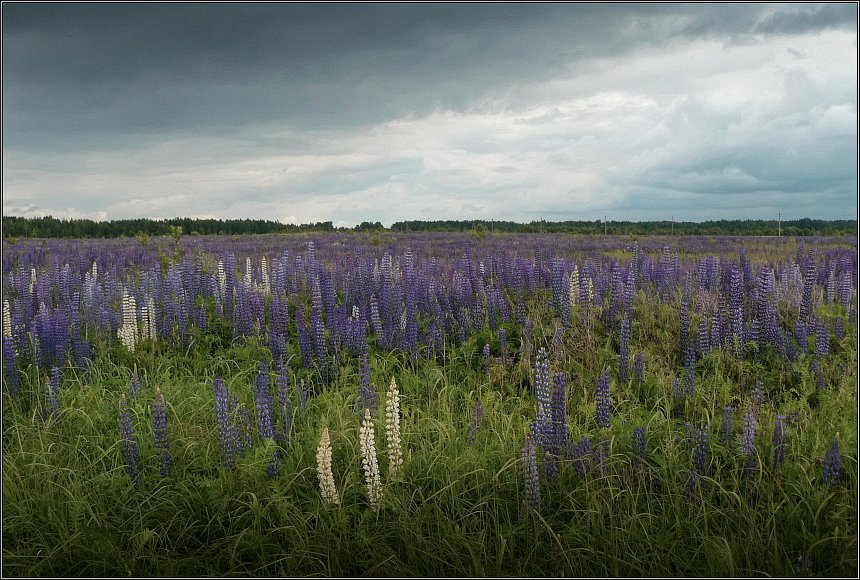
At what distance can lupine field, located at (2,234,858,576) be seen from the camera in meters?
3.47

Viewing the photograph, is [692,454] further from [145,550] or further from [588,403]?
[145,550]

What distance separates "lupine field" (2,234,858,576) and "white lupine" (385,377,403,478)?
4 centimetres

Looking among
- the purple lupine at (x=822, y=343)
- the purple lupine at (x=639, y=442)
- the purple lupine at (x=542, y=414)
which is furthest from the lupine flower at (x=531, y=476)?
the purple lupine at (x=822, y=343)

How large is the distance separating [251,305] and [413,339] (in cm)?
239

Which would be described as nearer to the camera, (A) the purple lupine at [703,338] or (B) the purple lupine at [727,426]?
(B) the purple lupine at [727,426]

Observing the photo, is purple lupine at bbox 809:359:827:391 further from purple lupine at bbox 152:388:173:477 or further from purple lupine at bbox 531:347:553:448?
purple lupine at bbox 152:388:173:477

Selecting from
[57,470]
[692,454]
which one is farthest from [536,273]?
[57,470]

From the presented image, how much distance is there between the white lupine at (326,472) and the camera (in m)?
3.55

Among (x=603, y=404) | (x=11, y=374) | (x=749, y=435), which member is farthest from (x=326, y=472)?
(x=11, y=374)

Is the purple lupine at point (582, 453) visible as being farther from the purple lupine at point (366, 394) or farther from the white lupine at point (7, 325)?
the white lupine at point (7, 325)

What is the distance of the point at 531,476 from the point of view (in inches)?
140

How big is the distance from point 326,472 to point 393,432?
44 cm

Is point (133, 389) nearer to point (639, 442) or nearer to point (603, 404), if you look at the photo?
point (603, 404)

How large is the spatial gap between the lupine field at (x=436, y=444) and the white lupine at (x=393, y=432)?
0.13 feet
